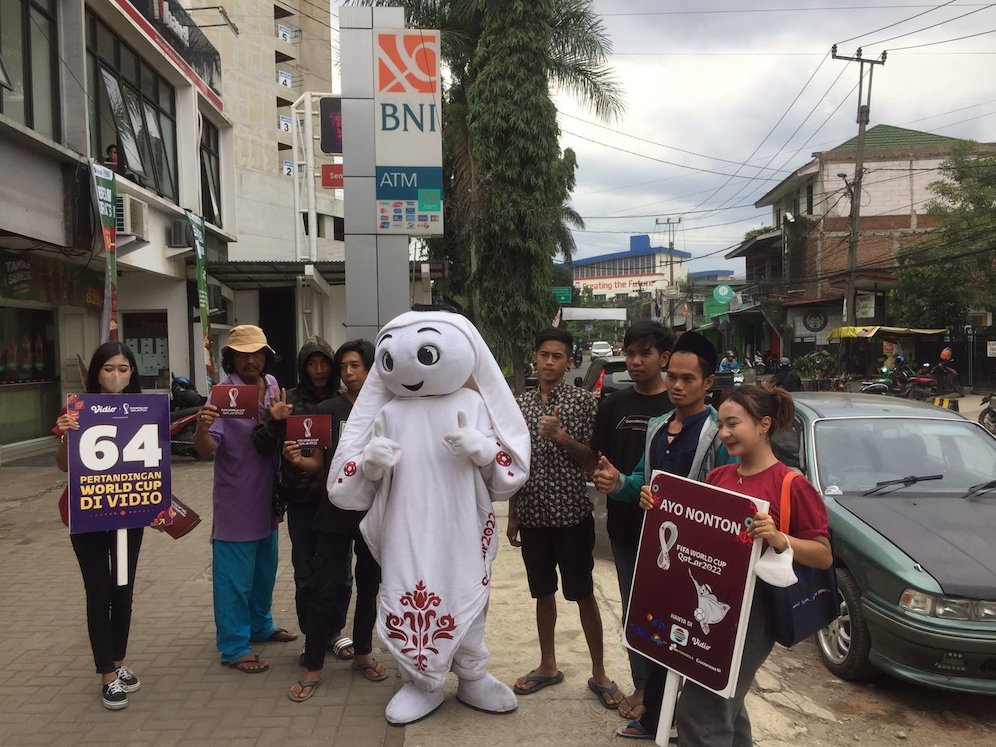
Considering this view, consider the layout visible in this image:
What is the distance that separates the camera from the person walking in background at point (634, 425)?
3449 millimetres

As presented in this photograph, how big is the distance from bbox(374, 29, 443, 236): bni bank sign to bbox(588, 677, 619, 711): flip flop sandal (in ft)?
18.3

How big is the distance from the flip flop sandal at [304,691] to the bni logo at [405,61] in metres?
6.23

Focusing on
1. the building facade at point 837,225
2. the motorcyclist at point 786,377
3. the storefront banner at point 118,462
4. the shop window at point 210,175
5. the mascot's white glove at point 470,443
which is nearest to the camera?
the mascot's white glove at point 470,443

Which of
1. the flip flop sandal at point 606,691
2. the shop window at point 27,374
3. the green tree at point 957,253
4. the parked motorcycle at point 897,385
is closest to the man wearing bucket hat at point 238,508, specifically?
the flip flop sandal at point 606,691

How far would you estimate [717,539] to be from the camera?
8.48 ft

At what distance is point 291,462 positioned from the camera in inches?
150

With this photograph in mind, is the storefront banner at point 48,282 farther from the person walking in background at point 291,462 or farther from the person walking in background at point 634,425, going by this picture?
the person walking in background at point 634,425

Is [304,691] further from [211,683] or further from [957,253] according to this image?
[957,253]

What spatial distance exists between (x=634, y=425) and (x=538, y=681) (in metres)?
1.41

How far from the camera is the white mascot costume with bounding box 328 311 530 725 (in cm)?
330

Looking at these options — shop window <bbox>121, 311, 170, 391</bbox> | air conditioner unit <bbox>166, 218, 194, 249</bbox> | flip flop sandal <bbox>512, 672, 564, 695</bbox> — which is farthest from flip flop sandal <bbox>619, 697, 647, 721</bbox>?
shop window <bbox>121, 311, 170, 391</bbox>

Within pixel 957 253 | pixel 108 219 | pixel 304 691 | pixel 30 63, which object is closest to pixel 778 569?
pixel 304 691

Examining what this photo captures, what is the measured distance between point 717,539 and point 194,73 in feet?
52.8

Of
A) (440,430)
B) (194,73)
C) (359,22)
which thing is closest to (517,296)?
(194,73)
